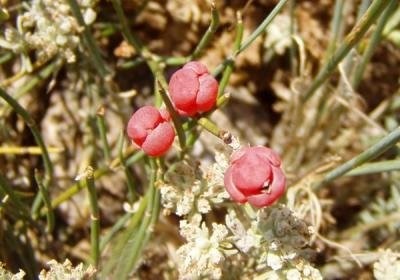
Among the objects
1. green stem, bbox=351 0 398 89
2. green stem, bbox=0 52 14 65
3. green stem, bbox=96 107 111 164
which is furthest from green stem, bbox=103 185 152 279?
green stem, bbox=351 0 398 89

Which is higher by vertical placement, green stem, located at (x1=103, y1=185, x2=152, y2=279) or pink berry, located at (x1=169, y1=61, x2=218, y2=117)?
pink berry, located at (x1=169, y1=61, x2=218, y2=117)

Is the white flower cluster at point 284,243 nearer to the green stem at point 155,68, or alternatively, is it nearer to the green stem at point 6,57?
the green stem at point 155,68

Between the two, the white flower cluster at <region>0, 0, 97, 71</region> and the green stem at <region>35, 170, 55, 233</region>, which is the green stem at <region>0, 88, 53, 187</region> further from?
the white flower cluster at <region>0, 0, 97, 71</region>

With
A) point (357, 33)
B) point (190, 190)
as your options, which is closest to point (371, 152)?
point (357, 33)

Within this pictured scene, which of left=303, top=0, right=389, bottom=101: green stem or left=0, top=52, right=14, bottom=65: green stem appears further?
left=0, top=52, right=14, bottom=65: green stem

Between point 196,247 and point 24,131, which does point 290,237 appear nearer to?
point 196,247

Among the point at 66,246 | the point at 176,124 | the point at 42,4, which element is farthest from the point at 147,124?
the point at 66,246

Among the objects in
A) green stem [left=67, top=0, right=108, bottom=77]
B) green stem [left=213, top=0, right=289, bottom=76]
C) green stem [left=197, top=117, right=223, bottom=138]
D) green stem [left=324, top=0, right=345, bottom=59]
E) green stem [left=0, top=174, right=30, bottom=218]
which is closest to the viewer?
green stem [left=197, top=117, right=223, bottom=138]
